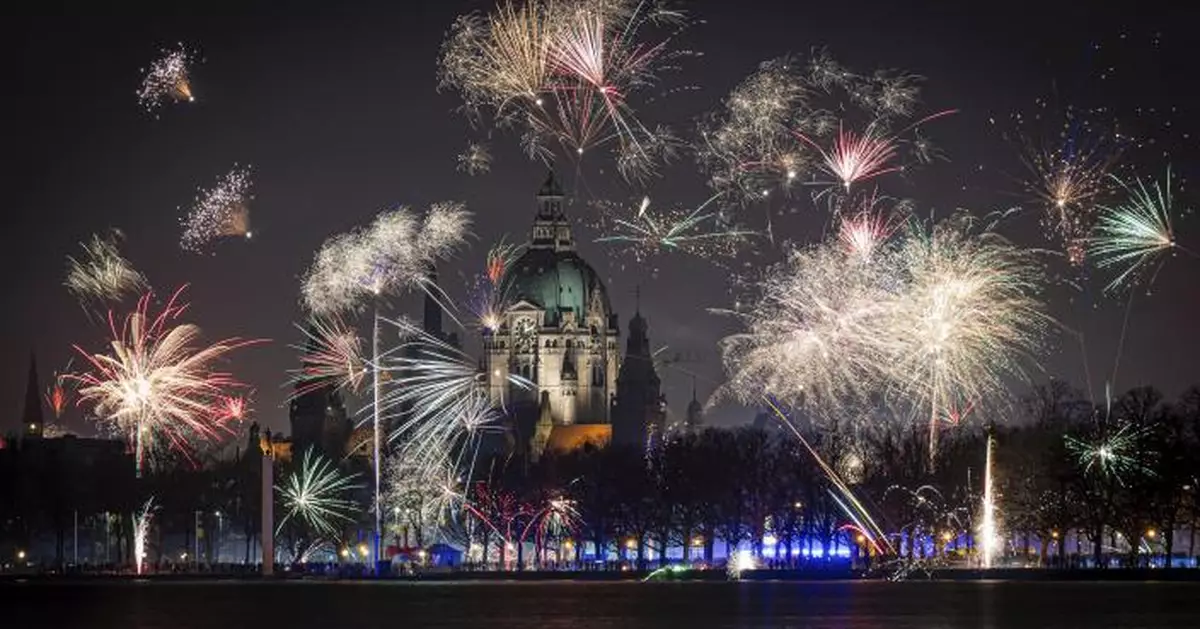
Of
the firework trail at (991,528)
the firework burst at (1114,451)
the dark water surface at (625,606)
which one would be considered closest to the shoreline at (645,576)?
the dark water surface at (625,606)

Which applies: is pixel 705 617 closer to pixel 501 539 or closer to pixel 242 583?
pixel 242 583

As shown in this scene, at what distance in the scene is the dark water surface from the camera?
10250cm

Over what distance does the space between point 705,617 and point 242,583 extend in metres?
61.3

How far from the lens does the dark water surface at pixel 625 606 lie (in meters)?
102

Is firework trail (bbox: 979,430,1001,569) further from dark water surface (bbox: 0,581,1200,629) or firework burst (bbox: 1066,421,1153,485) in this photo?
firework burst (bbox: 1066,421,1153,485)

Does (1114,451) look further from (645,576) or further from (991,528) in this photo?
(645,576)

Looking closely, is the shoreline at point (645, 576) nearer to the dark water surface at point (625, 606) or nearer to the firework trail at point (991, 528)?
the dark water surface at point (625, 606)

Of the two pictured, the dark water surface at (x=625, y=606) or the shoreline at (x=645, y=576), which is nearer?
the dark water surface at (x=625, y=606)

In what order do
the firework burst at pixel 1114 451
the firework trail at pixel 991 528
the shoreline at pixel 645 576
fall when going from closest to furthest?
1. the shoreline at pixel 645 576
2. the firework burst at pixel 1114 451
3. the firework trail at pixel 991 528

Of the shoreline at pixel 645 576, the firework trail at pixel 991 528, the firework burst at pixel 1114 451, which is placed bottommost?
the shoreline at pixel 645 576

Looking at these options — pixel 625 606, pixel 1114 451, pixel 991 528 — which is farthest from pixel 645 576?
pixel 625 606

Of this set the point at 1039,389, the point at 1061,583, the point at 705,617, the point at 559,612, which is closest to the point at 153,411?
the point at 559,612

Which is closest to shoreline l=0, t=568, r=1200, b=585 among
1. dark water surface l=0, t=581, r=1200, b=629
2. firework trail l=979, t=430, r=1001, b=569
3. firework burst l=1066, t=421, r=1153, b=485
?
dark water surface l=0, t=581, r=1200, b=629

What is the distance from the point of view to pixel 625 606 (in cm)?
11756
